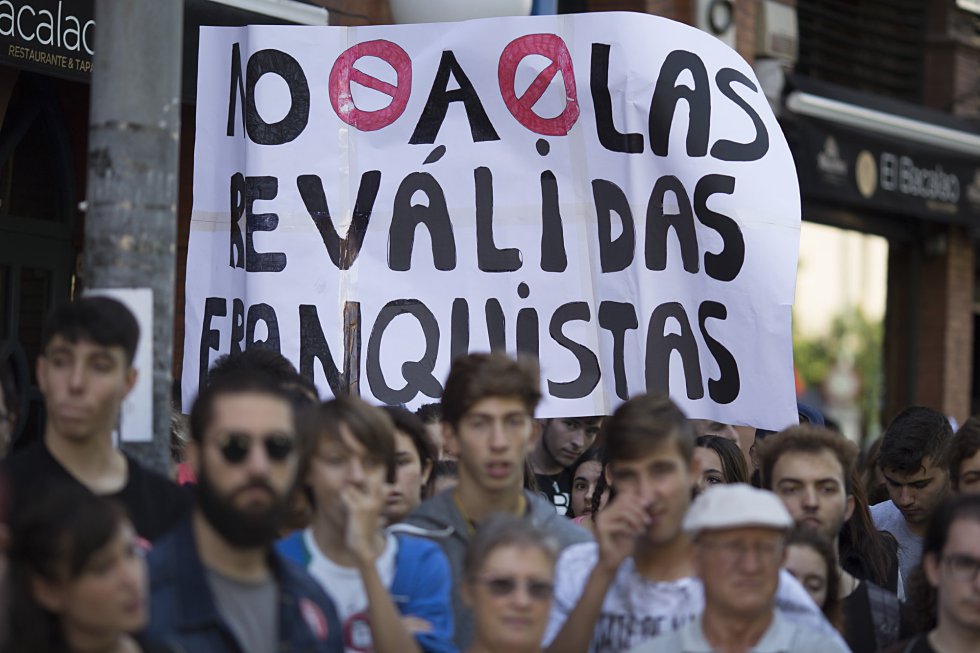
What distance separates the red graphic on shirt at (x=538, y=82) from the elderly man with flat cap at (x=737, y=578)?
2.75m

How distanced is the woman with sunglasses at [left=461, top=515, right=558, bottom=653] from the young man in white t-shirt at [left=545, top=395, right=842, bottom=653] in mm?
231

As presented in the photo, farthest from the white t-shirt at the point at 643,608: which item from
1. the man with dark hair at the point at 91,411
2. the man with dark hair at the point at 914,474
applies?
the man with dark hair at the point at 914,474

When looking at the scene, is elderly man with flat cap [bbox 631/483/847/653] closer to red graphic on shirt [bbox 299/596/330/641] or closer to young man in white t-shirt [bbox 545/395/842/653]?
young man in white t-shirt [bbox 545/395/842/653]

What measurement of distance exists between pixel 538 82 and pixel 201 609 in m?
3.44

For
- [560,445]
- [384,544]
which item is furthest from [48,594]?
[560,445]

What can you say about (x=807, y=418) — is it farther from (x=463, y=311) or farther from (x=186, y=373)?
(x=186, y=373)

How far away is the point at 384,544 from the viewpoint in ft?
14.0

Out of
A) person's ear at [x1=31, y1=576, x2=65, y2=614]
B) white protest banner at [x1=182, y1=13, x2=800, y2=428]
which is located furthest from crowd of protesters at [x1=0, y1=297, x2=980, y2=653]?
white protest banner at [x1=182, y1=13, x2=800, y2=428]

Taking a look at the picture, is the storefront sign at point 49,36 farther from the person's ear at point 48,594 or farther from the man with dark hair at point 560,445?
the person's ear at point 48,594

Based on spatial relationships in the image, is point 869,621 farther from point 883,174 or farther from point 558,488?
point 883,174

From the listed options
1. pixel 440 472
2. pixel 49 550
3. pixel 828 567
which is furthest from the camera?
pixel 440 472

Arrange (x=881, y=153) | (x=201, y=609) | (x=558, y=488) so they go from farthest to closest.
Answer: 1. (x=881, y=153)
2. (x=558, y=488)
3. (x=201, y=609)

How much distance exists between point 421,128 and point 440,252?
0.49 meters

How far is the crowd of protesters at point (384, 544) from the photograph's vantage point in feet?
11.2
